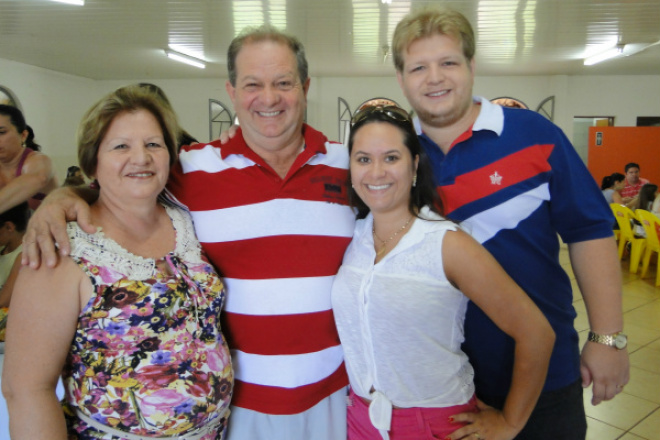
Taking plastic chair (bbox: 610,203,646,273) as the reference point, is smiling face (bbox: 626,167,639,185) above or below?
above

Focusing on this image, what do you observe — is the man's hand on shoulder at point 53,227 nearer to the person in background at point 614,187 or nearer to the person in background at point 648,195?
the person in background at point 648,195

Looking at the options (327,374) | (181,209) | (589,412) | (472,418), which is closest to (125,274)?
(181,209)

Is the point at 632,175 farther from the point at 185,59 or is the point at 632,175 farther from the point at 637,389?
the point at 185,59

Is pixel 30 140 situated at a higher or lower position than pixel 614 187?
higher

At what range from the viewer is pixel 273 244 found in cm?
160

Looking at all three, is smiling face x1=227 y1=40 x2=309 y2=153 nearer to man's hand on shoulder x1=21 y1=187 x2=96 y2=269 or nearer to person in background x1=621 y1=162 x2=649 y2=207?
man's hand on shoulder x1=21 y1=187 x2=96 y2=269

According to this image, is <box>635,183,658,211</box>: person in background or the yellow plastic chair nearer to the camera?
the yellow plastic chair

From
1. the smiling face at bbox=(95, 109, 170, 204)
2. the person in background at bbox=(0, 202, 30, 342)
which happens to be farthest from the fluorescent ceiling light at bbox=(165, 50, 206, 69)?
the smiling face at bbox=(95, 109, 170, 204)

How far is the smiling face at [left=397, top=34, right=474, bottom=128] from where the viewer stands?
61.9 inches

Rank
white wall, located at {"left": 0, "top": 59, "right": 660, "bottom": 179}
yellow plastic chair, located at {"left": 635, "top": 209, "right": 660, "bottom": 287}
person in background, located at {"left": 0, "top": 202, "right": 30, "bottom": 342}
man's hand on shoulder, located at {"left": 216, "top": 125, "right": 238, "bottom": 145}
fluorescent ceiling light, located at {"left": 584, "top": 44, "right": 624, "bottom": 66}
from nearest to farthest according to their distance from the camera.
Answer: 1. man's hand on shoulder, located at {"left": 216, "top": 125, "right": 238, "bottom": 145}
2. person in background, located at {"left": 0, "top": 202, "right": 30, "bottom": 342}
3. yellow plastic chair, located at {"left": 635, "top": 209, "right": 660, "bottom": 287}
4. fluorescent ceiling light, located at {"left": 584, "top": 44, "right": 624, "bottom": 66}
5. white wall, located at {"left": 0, "top": 59, "right": 660, "bottom": 179}

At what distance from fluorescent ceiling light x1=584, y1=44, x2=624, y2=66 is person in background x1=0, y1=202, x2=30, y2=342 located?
9.20 meters

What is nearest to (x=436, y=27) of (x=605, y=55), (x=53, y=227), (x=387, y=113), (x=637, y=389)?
(x=387, y=113)

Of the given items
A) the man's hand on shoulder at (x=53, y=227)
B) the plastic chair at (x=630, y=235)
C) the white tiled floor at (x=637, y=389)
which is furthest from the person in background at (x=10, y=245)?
the plastic chair at (x=630, y=235)

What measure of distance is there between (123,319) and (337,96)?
11.2 metres
